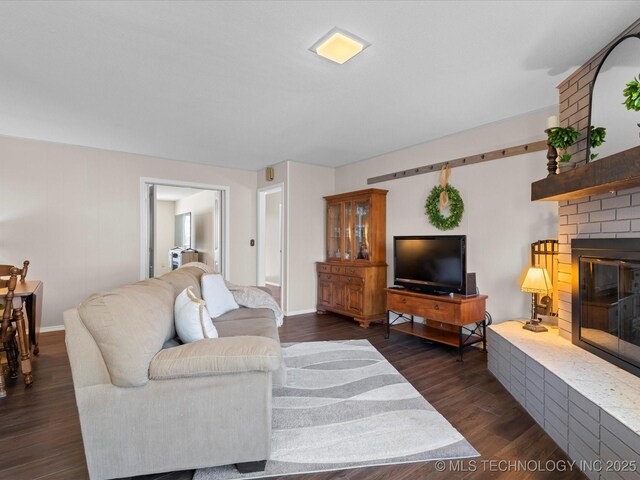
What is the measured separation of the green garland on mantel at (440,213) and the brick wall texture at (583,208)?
1.17m

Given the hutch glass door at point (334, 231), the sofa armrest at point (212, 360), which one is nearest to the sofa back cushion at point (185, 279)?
the sofa armrest at point (212, 360)

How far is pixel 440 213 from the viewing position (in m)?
3.77

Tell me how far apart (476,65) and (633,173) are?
1219mm

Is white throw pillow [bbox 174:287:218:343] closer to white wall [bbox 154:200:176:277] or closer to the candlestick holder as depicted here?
the candlestick holder

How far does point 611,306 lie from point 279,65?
2669 mm

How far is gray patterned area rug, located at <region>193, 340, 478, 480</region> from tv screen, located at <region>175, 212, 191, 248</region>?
5735 millimetres

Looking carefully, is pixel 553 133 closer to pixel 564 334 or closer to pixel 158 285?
pixel 564 334

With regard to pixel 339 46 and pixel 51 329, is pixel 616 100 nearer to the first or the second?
pixel 339 46

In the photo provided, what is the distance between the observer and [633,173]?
1.50 meters

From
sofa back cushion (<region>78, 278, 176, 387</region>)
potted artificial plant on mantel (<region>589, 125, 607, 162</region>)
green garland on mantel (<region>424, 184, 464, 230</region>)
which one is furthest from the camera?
green garland on mantel (<region>424, 184, 464, 230</region>)

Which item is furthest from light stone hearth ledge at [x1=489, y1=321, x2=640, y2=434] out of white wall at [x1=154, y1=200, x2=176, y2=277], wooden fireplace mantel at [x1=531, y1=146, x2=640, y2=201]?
white wall at [x1=154, y1=200, x2=176, y2=277]

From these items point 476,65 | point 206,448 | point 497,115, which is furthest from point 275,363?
point 497,115

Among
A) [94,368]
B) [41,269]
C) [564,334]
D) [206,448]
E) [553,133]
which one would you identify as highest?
[553,133]

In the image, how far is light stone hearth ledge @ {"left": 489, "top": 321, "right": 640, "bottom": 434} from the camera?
1.44 m
